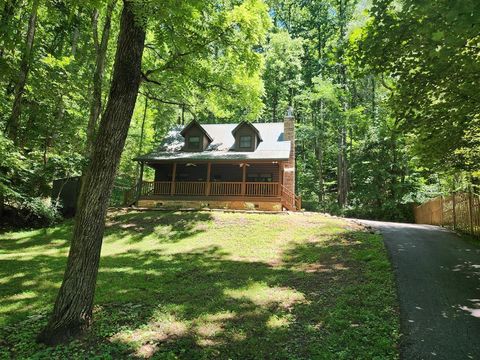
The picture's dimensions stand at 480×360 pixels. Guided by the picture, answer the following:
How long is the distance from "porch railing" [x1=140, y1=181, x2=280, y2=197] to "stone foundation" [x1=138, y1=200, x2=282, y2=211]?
0.64 metres

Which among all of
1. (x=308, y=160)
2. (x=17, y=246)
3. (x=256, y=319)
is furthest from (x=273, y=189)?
(x=308, y=160)

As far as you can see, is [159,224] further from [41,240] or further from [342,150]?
[342,150]

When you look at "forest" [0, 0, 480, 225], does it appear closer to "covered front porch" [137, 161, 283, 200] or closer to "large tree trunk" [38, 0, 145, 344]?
"large tree trunk" [38, 0, 145, 344]

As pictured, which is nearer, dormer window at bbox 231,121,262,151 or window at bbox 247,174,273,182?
dormer window at bbox 231,121,262,151

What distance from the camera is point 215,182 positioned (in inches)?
871

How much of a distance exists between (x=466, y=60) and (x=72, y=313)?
25.0ft

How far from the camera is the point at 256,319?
20.2 feet

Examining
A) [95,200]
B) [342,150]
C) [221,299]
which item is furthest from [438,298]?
[342,150]

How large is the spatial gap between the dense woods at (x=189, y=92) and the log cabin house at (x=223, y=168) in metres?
5.11

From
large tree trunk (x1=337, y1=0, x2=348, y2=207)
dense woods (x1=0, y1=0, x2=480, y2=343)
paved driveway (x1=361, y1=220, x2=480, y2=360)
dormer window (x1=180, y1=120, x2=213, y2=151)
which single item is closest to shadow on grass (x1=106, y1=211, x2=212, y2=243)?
dense woods (x1=0, y1=0, x2=480, y2=343)

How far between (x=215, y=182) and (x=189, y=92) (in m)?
11.0

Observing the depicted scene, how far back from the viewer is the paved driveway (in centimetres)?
485

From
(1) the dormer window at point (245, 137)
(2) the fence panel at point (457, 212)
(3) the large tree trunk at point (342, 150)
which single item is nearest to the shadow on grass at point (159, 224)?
(1) the dormer window at point (245, 137)

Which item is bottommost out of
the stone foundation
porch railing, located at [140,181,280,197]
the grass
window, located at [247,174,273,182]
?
the grass
